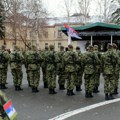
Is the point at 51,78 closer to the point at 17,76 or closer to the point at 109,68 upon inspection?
the point at 17,76

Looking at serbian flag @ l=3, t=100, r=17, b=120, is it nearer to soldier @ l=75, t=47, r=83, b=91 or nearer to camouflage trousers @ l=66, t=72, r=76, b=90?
camouflage trousers @ l=66, t=72, r=76, b=90

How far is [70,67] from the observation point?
10.5 meters

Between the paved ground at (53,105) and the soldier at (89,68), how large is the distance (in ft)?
1.14

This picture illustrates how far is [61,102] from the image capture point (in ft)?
31.3

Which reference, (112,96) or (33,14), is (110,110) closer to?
(112,96)

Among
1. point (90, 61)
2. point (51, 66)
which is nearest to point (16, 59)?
point (51, 66)

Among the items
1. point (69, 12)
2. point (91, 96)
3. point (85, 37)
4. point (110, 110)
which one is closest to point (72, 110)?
point (110, 110)

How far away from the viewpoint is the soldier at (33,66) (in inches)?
451

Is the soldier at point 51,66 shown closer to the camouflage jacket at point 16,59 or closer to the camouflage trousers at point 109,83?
the camouflage jacket at point 16,59

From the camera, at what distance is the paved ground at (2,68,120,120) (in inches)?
306

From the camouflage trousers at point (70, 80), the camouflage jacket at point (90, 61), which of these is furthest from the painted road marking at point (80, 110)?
the camouflage trousers at point (70, 80)

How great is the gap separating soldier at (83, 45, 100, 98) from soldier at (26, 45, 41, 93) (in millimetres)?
2112

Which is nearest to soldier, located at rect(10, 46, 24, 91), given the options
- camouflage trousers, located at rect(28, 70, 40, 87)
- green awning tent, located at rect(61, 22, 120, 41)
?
camouflage trousers, located at rect(28, 70, 40, 87)

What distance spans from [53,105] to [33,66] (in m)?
2.71
